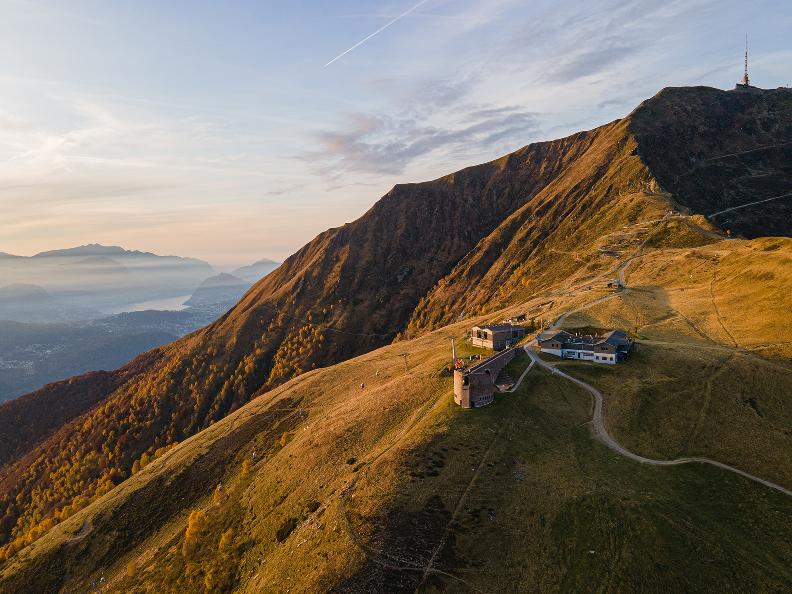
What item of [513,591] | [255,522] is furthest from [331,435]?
[513,591]

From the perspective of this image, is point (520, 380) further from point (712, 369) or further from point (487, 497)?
point (712, 369)

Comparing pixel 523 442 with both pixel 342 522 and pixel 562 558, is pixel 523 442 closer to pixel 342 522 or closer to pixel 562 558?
pixel 562 558

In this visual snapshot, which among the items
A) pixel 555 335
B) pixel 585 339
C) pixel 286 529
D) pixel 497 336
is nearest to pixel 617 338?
pixel 585 339

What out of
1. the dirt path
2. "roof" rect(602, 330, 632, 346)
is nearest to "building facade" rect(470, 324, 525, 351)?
the dirt path

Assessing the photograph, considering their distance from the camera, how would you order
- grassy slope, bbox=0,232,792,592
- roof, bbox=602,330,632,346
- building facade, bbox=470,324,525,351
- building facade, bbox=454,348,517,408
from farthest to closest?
building facade, bbox=470,324,525,351 → roof, bbox=602,330,632,346 → building facade, bbox=454,348,517,408 → grassy slope, bbox=0,232,792,592

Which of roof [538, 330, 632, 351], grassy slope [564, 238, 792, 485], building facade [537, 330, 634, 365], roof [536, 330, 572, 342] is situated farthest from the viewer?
roof [536, 330, 572, 342]

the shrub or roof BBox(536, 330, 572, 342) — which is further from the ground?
roof BBox(536, 330, 572, 342)

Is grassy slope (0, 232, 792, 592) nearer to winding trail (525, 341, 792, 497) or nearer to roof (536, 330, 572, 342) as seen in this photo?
winding trail (525, 341, 792, 497)
